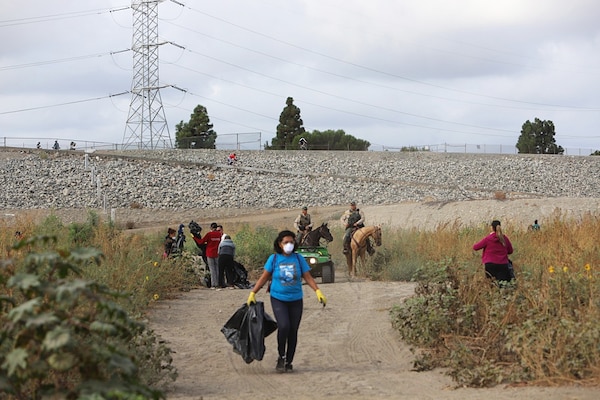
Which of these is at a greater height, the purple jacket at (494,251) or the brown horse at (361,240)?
the purple jacket at (494,251)

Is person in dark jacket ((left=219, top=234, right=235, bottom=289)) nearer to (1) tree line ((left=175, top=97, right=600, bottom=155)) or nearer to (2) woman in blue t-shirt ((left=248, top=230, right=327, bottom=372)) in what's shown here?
(2) woman in blue t-shirt ((left=248, top=230, right=327, bottom=372))

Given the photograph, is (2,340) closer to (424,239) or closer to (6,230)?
(6,230)

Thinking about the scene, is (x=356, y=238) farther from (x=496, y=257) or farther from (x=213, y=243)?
(x=496, y=257)

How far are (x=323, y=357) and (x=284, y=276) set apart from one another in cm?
185

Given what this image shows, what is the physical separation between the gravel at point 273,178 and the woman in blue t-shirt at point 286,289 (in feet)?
140

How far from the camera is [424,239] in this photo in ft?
84.4

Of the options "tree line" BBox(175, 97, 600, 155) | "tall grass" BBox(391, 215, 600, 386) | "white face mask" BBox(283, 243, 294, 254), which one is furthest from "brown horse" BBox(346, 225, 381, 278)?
"tree line" BBox(175, 97, 600, 155)

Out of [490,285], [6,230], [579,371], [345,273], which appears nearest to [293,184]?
[345,273]

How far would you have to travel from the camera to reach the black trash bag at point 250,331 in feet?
37.3

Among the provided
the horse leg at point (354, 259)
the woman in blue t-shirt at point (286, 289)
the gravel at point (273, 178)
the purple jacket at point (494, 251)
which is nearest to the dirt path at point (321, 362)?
the woman in blue t-shirt at point (286, 289)

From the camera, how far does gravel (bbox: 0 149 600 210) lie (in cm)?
5947

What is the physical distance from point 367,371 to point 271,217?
41.1m

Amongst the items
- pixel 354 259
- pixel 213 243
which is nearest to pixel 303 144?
pixel 354 259

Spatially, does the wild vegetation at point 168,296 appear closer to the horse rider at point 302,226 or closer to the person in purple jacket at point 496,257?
the person in purple jacket at point 496,257
